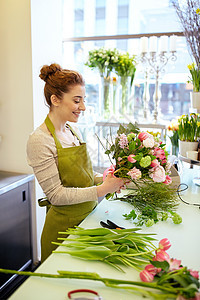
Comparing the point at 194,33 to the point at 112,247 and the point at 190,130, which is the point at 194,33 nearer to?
the point at 190,130

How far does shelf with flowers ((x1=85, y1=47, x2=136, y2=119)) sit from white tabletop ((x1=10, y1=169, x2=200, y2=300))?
1591mm

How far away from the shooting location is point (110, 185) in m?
1.40

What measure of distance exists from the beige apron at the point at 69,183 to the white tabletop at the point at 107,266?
0.41ft

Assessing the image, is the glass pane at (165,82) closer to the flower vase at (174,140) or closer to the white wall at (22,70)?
the flower vase at (174,140)

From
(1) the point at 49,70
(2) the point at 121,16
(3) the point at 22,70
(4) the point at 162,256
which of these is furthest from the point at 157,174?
(2) the point at 121,16

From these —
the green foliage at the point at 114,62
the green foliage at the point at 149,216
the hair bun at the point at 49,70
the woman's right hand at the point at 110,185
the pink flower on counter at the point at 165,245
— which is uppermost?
the green foliage at the point at 114,62

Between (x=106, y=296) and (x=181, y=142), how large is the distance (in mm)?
1384

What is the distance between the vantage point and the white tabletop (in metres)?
0.88

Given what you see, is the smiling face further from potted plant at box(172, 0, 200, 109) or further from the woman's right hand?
potted plant at box(172, 0, 200, 109)

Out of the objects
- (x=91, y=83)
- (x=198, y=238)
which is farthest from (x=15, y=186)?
(x=91, y=83)

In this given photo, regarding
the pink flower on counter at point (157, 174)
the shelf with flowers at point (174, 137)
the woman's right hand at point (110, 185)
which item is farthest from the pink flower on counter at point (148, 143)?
the shelf with flowers at point (174, 137)

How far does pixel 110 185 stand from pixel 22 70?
4.58 feet

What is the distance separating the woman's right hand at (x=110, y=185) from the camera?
1.39m

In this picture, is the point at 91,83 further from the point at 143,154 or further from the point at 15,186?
the point at 143,154
